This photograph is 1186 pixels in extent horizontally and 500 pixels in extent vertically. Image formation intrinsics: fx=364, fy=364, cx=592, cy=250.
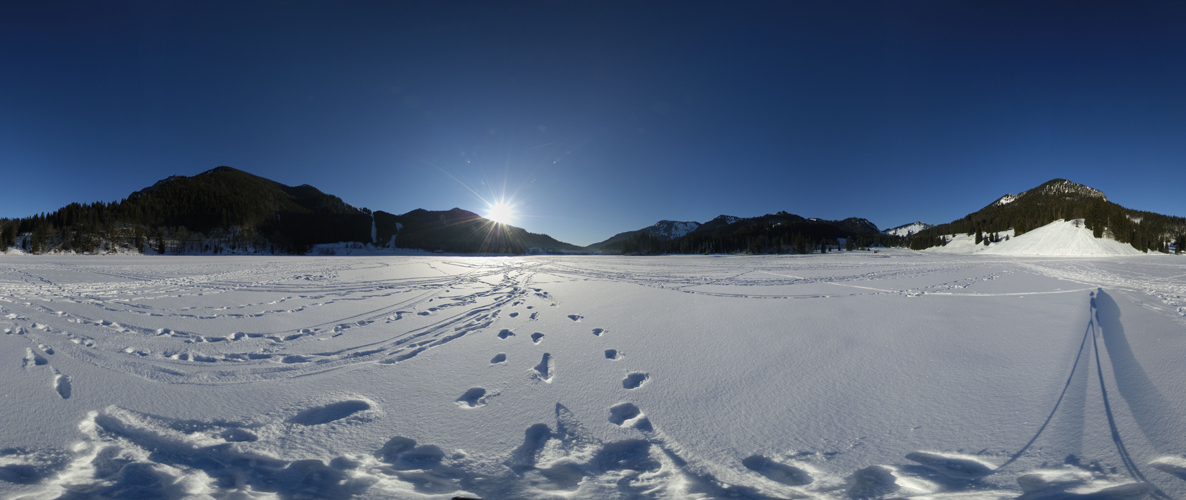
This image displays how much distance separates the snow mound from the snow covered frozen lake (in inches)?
3222

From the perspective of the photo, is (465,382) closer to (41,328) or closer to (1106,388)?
(1106,388)

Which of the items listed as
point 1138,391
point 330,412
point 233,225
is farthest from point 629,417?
point 233,225

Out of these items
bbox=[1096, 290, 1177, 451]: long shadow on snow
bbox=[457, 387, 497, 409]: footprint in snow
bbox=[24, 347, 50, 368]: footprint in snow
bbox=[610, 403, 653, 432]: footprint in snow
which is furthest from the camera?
bbox=[24, 347, 50, 368]: footprint in snow

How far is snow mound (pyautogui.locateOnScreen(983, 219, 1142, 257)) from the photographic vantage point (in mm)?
58156

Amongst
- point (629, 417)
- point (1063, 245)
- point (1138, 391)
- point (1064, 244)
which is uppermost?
point (1064, 244)

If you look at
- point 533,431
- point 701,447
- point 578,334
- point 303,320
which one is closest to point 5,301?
point 303,320

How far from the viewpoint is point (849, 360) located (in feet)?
14.2

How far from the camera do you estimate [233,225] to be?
113m

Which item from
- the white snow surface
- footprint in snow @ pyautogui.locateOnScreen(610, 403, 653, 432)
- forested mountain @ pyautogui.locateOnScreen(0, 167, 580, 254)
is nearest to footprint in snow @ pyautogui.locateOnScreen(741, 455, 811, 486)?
footprint in snow @ pyautogui.locateOnScreen(610, 403, 653, 432)

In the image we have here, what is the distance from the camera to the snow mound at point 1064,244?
5816 cm

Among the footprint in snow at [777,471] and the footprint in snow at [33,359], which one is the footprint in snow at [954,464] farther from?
the footprint in snow at [33,359]

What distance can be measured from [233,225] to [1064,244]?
200 m

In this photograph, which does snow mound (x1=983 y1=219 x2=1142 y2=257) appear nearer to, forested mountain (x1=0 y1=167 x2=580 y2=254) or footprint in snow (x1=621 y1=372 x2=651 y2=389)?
footprint in snow (x1=621 y1=372 x2=651 y2=389)

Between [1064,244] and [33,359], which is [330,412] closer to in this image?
[33,359]
